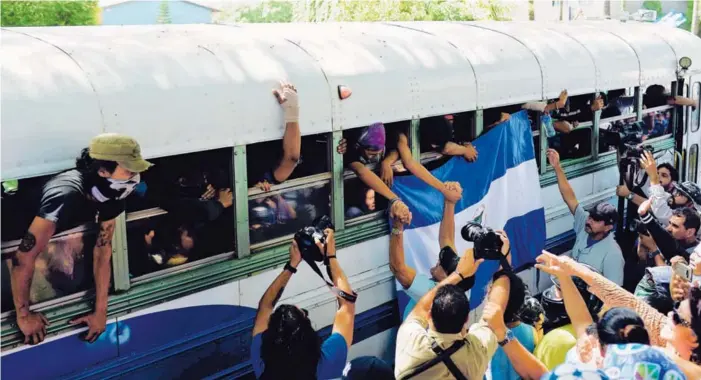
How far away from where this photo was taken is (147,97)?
11.9 ft

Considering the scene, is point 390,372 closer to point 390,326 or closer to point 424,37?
point 390,326

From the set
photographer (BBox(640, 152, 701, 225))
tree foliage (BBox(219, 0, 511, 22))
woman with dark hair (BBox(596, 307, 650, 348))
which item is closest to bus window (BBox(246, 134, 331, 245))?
woman with dark hair (BBox(596, 307, 650, 348))

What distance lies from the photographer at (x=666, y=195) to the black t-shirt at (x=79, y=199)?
440cm

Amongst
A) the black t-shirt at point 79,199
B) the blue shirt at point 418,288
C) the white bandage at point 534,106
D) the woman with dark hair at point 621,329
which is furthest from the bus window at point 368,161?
the woman with dark hair at point 621,329

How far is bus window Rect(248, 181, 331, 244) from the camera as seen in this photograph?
425 centimetres

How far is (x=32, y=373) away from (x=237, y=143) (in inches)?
53.3

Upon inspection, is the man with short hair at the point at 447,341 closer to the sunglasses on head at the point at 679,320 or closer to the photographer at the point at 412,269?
the sunglasses on head at the point at 679,320

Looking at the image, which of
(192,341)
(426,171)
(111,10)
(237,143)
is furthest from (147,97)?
(111,10)

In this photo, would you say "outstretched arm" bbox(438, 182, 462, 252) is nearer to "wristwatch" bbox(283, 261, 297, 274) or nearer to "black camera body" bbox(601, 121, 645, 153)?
"wristwatch" bbox(283, 261, 297, 274)

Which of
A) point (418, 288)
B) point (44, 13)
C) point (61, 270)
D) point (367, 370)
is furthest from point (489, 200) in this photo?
point (44, 13)

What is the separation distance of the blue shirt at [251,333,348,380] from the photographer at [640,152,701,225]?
3626 millimetres

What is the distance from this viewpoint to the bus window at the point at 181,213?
3799 millimetres

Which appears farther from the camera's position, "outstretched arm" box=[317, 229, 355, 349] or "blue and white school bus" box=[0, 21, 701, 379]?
"outstretched arm" box=[317, 229, 355, 349]

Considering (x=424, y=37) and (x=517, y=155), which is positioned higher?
(x=424, y=37)
